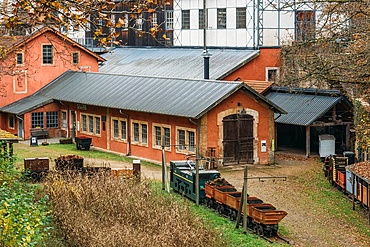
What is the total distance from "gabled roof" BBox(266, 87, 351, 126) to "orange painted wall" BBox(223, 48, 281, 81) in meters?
5.79

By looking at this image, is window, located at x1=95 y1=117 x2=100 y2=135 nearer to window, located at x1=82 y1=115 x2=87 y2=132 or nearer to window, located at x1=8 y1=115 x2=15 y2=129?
Result: window, located at x1=82 y1=115 x2=87 y2=132

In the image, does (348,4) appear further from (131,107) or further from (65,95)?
(65,95)

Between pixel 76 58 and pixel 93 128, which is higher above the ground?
pixel 76 58

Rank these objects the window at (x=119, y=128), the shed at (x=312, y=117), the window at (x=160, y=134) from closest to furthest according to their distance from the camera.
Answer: the window at (x=160, y=134), the shed at (x=312, y=117), the window at (x=119, y=128)

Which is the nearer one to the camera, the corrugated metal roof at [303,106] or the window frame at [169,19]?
the corrugated metal roof at [303,106]

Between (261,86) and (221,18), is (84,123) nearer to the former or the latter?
(261,86)

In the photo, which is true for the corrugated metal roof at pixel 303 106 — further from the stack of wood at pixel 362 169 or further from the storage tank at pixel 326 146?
the stack of wood at pixel 362 169

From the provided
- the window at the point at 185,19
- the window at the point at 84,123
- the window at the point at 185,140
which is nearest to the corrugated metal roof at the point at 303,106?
the window at the point at 185,140

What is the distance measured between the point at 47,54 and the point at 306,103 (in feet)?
53.6

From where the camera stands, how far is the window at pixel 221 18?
55125 millimetres

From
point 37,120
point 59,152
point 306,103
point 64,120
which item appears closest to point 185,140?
point 59,152

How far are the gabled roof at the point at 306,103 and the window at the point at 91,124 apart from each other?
365 inches

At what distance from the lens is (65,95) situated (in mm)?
44750

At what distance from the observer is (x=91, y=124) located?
141ft
